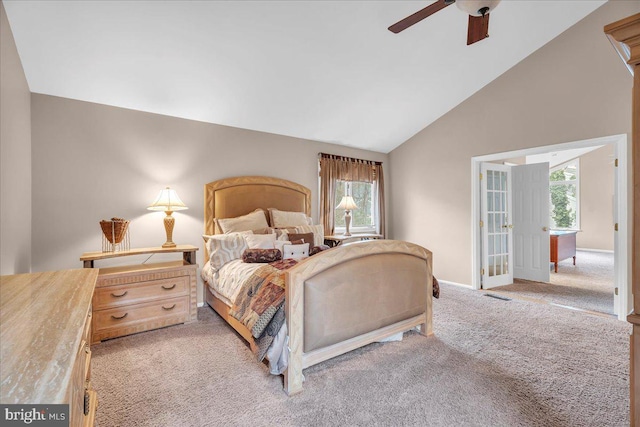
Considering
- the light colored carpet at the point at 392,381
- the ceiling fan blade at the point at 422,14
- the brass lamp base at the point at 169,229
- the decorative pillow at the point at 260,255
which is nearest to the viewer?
the light colored carpet at the point at 392,381

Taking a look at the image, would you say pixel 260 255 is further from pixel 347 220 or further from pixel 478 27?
pixel 478 27

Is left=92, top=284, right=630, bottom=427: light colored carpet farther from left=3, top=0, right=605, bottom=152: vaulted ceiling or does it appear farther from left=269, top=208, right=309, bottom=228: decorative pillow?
left=3, top=0, right=605, bottom=152: vaulted ceiling

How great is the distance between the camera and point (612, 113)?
3.30 meters

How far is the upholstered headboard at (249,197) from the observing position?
375 cm

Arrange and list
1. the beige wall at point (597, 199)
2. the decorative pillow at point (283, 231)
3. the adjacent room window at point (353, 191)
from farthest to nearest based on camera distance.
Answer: the beige wall at point (597, 199)
the adjacent room window at point (353, 191)
the decorative pillow at point (283, 231)

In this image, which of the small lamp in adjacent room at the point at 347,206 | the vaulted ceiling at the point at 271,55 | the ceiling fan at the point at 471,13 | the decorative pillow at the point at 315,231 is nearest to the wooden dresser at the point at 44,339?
the vaulted ceiling at the point at 271,55

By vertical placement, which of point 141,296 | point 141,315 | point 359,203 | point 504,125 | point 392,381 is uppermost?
point 504,125

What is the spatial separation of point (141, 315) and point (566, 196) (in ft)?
35.9

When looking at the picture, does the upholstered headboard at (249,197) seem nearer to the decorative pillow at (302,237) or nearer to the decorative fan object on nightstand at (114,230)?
the decorative pillow at (302,237)

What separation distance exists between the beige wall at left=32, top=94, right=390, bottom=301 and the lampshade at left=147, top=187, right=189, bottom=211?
284 millimetres


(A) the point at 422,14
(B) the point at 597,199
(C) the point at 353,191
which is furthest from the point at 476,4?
(B) the point at 597,199

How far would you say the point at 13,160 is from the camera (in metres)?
2.20

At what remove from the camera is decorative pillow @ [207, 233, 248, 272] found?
3.19 metres

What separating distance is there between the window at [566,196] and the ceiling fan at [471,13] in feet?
27.0
